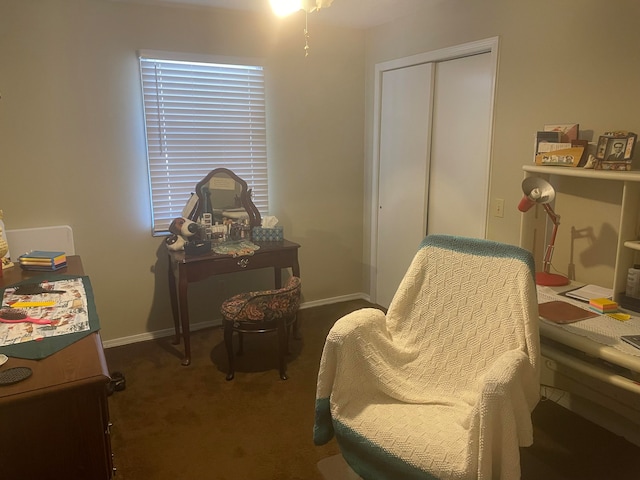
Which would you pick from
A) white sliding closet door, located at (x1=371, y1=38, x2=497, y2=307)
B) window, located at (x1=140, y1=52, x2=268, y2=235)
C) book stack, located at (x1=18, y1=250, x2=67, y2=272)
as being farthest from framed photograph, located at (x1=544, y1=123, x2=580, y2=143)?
book stack, located at (x1=18, y1=250, x2=67, y2=272)

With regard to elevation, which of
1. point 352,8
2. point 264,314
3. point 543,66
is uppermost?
point 352,8

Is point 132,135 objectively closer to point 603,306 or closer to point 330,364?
point 330,364

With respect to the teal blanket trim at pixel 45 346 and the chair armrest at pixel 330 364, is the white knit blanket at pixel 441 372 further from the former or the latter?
the teal blanket trim at pixel 45 346

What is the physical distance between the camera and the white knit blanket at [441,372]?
152 centimetres

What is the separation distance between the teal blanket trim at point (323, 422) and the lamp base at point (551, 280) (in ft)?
4.12

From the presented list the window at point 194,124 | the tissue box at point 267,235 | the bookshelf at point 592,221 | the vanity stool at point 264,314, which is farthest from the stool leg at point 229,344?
the bookshelf at point 592,221

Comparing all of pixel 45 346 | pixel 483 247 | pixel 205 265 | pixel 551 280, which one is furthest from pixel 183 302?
pixel 551 280

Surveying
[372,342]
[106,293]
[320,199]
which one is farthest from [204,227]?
[372,342]

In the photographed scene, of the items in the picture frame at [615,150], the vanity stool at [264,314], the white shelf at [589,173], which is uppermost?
the picture frame at [615,150]

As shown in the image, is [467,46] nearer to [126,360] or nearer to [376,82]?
[376,82]

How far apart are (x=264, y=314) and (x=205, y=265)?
0.52m

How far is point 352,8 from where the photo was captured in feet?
10.7

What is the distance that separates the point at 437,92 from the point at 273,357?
2086mm

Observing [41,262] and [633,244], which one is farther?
[41,262]
